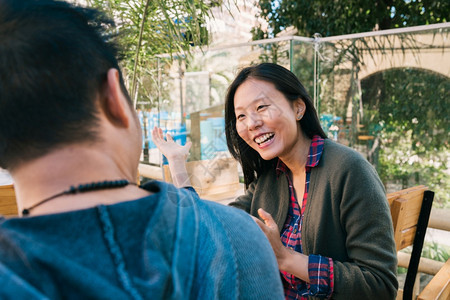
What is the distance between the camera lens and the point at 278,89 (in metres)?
1.66

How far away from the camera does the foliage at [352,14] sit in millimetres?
5781

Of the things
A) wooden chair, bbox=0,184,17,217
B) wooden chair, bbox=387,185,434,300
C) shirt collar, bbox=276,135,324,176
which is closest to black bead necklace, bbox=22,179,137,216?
shirt collar, bbox=276,135,324,176

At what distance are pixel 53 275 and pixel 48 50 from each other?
0.97ft

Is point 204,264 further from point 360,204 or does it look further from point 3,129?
point 360,204


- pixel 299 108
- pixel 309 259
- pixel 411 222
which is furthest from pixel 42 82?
pixel 411 222

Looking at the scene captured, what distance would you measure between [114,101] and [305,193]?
3.78 ft

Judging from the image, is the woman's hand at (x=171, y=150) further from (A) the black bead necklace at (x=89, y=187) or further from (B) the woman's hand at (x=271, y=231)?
(A) the black bead necklace at (x=89, y=187)

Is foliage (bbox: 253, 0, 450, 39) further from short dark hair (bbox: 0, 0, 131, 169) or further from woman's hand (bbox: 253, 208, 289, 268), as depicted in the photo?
short dark hair (bbox: 0, 0, 131, 169)

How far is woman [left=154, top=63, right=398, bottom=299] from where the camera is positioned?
4.40 ft

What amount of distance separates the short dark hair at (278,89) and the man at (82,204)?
3.71ft

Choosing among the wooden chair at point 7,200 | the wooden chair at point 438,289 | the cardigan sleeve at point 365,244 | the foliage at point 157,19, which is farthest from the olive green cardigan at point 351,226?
the wooden chair at point 7,200

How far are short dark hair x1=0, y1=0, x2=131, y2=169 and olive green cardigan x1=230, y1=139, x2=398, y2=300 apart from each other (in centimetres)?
107

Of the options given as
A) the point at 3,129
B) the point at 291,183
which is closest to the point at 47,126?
the point at 3,129

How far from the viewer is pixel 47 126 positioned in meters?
0.53
